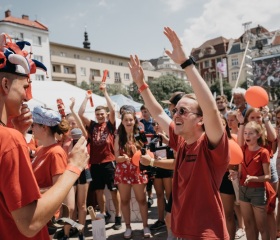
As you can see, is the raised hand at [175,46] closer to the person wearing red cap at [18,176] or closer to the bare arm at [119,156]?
the person wearing red cap at [18,176]

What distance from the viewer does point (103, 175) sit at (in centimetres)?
538

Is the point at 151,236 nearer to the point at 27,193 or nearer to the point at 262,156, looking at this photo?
the point at 262,156

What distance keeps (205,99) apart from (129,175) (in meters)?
3.06

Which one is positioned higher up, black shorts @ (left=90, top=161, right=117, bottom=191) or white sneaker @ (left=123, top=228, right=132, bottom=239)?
black shorts @ (left=90, top=161, right=117, bottom=191)

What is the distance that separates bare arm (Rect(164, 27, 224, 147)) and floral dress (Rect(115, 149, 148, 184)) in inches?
110

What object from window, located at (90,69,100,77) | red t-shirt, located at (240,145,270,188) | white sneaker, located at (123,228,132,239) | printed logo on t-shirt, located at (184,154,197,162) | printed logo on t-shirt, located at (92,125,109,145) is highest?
window, located at (90,69,100,77)

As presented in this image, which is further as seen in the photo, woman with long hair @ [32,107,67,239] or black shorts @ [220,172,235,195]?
black shorts @ [220,172,235,195]

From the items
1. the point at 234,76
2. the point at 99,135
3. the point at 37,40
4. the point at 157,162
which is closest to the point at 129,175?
the point at 99,135

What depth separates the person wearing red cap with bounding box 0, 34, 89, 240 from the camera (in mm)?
1238

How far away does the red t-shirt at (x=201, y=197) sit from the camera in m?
2.10

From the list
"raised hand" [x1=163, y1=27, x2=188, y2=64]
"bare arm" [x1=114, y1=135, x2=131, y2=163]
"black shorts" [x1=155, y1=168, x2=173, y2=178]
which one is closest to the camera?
"raised hand" [x1=163, y1=27, x2=188, y2=64]

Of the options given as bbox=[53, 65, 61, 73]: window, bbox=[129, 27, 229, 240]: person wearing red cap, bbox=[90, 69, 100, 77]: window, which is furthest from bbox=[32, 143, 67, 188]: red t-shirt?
bbox=[90, 69, 100, 77]: window

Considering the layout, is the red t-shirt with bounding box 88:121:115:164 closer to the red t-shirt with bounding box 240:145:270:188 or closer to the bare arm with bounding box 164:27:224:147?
the red t-shirt with bounding box 240:145:270:188

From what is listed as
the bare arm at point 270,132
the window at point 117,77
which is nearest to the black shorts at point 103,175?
the bare arm at point 270,132
